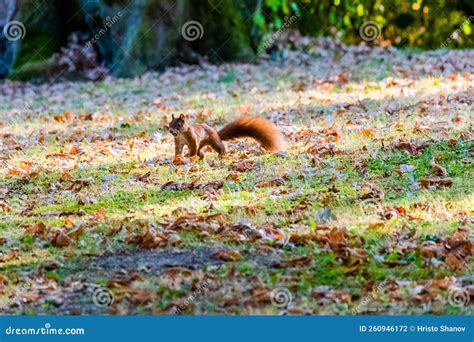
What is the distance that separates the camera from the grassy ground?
5.52 metres

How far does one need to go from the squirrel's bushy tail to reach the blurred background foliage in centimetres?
700

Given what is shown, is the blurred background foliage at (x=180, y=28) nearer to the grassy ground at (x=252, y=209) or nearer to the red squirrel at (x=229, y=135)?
the grassy ground at (x=252, y=209)

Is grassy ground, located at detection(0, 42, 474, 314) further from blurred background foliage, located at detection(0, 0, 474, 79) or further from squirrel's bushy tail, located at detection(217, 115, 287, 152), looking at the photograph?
blurred background foliage, located at detection(0, 0, 474, 79)

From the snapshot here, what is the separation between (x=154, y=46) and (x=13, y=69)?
2.40m

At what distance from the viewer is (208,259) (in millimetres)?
6039

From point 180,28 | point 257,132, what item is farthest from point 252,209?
point 180,28

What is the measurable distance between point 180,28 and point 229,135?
23.6ft

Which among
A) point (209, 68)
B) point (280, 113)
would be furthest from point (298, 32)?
point (280, 113)

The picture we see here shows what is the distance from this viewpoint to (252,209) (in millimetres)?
7043

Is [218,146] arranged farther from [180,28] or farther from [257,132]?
[180,28]

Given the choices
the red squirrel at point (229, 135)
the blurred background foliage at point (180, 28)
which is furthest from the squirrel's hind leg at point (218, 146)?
the blurred background foliage at point (180, 28)

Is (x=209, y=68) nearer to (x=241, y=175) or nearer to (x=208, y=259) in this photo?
(x=241, y=175)

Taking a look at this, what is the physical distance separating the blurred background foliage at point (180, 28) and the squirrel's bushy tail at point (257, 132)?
700 centimetres

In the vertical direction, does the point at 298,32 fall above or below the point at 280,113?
above
